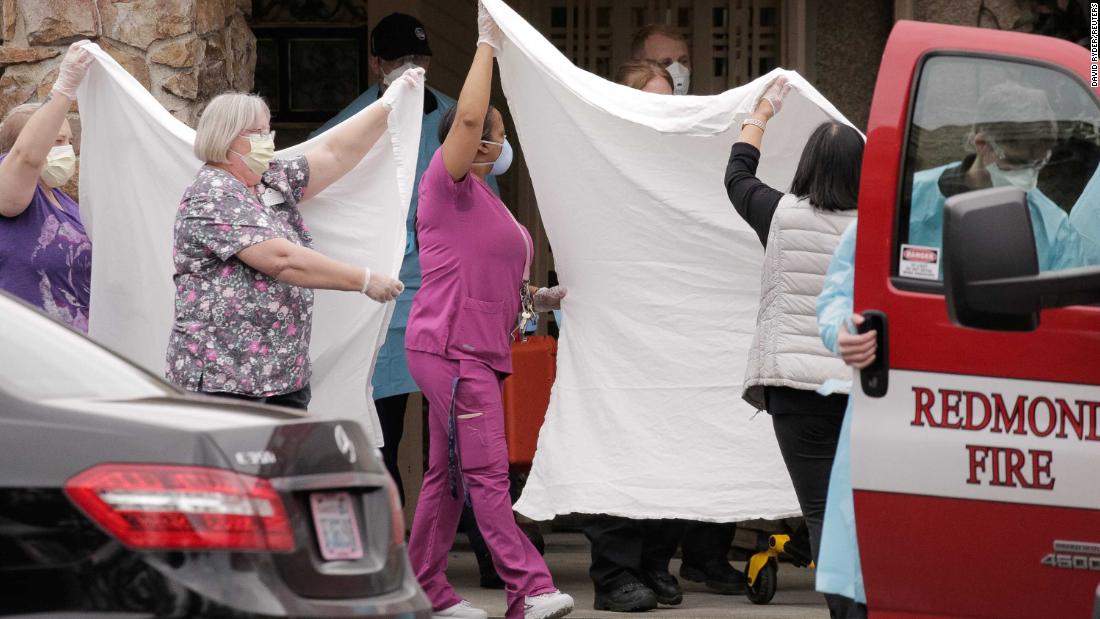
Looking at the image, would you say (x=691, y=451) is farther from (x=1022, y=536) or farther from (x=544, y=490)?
(x=1022, y=536)

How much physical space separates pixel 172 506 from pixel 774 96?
3335mm

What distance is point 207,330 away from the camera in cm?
566

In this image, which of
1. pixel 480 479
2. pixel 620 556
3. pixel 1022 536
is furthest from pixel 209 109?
pixel 1022 536

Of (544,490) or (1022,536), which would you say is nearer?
(1022,536)

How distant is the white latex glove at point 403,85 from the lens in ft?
20.9

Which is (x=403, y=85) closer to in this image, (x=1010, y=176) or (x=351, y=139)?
(x=351, y=139)

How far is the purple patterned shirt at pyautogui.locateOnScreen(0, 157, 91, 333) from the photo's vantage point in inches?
245

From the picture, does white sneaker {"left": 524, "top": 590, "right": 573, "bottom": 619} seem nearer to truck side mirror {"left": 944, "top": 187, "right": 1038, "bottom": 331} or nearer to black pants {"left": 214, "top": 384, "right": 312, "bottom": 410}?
black pants {"left": 214, "top": 384, "right": 312, "bottom": 410}

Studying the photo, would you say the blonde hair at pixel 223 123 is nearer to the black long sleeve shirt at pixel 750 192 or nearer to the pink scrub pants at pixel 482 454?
the pink scrub pants at pixel 482 454

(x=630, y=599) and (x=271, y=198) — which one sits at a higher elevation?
(x=271, y=198)

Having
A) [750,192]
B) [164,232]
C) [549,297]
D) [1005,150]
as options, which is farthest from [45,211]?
[1005,150]

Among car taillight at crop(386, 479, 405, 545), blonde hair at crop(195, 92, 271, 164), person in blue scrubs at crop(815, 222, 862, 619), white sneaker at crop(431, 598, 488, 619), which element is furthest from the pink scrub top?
car taillight at crop(386, 479, 405, 545)

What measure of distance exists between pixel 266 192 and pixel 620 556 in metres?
2.18

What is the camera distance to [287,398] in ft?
19.1
